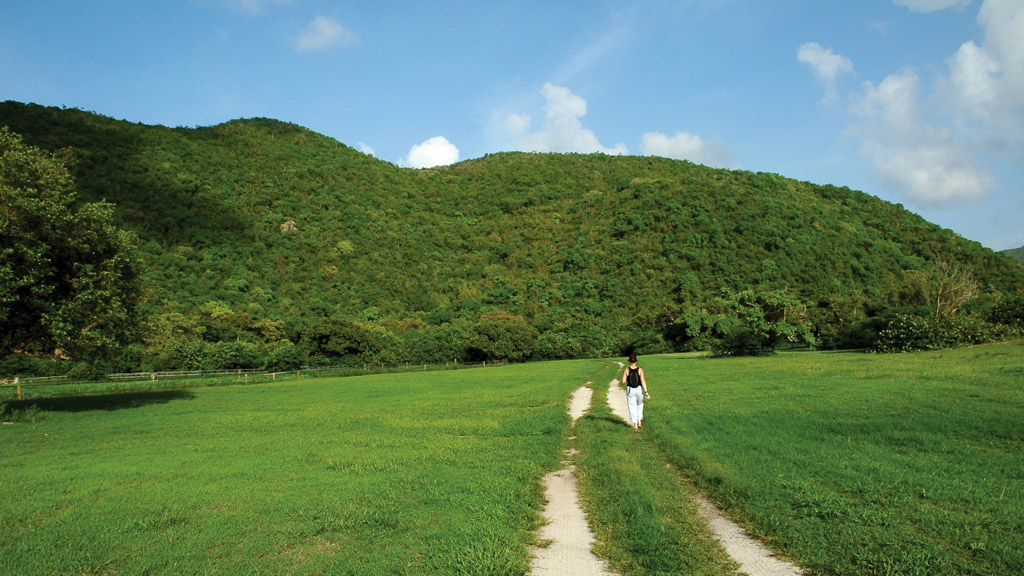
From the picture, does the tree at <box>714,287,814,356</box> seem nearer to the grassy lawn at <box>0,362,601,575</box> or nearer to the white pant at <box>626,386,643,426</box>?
the grassy lawn at <box>0,362,601,575</box>

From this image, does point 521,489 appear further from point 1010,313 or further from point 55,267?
point 1010,313

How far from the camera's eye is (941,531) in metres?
5.91

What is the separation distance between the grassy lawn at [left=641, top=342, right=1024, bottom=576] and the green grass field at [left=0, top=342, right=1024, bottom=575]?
0.04 metres

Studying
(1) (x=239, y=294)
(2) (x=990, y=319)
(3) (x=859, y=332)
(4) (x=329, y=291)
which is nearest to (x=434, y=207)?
(4) (x=329, y=291)

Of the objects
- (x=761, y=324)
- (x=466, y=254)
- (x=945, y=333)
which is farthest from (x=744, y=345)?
(x=466, y=254)

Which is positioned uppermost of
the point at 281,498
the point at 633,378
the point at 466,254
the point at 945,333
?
the point at 466,254

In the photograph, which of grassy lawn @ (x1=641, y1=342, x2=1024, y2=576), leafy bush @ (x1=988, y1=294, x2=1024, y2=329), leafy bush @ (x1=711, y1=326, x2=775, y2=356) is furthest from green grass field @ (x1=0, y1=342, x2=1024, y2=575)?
leafy bush @ (x1=711, y1=326, x2=775, y2=356)

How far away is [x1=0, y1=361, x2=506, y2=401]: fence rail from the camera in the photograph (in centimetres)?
4094

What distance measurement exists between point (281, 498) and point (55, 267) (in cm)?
2120

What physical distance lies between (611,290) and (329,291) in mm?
58272

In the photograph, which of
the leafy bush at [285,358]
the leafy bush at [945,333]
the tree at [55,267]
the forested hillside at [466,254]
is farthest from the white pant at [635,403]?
the leafy bush at [285,358]

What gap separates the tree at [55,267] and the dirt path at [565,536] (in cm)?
2150

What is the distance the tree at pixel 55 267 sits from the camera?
20328 mm

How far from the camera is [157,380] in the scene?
51.9 metres
